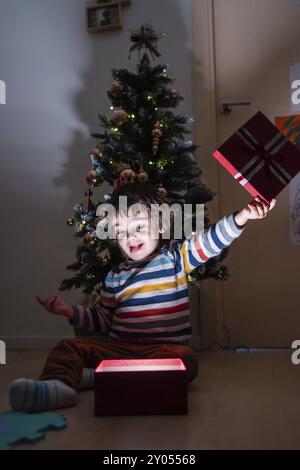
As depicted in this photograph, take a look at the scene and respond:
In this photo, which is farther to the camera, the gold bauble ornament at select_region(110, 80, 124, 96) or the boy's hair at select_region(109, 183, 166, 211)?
the gold bauble ornament at select_region(110, 80, 124, 96)

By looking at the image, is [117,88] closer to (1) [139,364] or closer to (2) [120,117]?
(2) [120,117]

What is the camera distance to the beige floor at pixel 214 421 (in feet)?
3.38

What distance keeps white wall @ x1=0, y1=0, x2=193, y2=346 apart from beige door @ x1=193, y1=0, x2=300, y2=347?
1.13 feet

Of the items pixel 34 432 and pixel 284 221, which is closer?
pixel 34 432

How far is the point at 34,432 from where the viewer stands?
1070mm

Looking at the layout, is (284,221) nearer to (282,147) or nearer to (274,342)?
(274,342)

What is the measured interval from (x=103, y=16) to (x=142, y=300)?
1.40 meters

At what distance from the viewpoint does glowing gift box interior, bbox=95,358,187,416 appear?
46.2 inches

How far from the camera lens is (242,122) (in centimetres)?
211

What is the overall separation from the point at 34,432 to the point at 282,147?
102 cm

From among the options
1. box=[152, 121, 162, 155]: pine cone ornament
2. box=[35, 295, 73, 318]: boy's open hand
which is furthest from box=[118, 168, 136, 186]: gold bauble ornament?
box=[35, 295, 73, 318]: boy's open hand

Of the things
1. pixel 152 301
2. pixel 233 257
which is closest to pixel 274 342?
pixel 233 257

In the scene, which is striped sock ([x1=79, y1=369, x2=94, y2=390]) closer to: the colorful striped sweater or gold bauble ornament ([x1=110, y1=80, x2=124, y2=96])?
the colorful striped sweater

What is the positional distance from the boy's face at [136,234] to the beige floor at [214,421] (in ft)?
1.49
